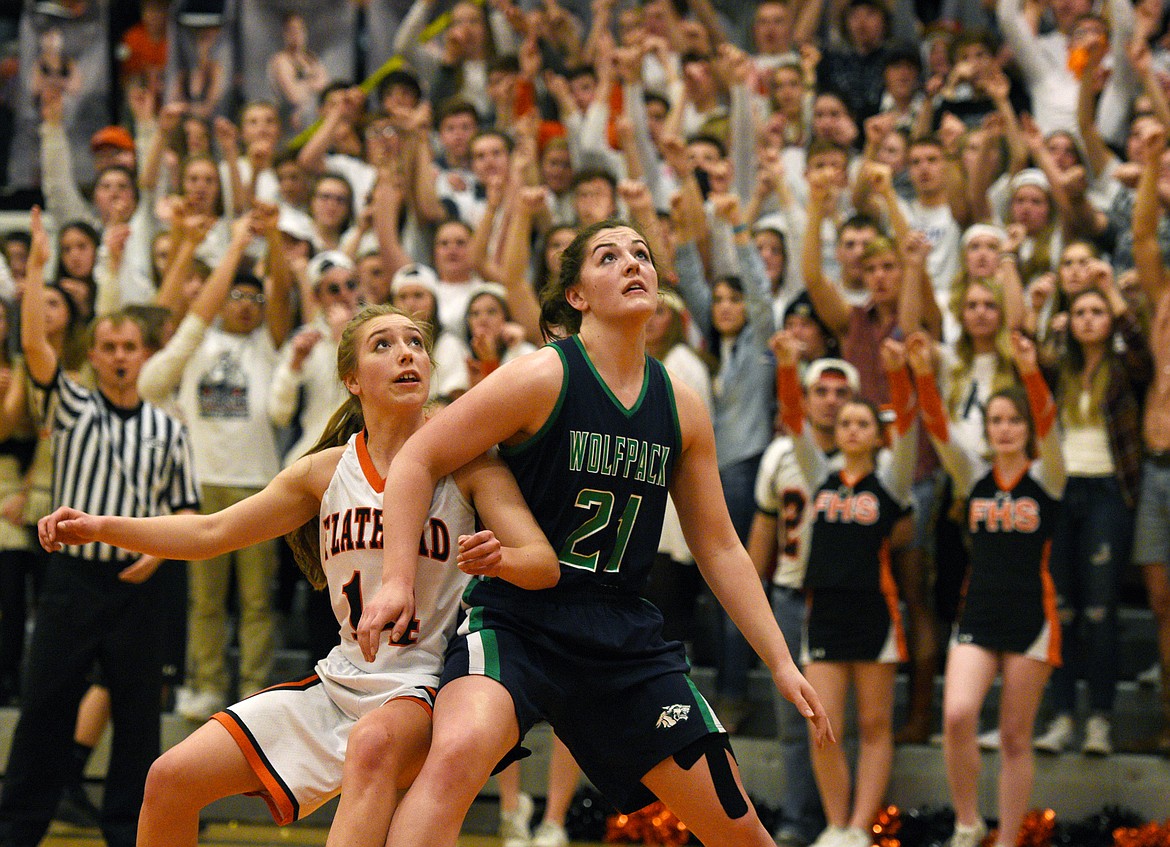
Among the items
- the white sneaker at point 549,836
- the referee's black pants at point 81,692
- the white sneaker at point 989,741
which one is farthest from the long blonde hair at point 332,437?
the white sneaker at point 989,741

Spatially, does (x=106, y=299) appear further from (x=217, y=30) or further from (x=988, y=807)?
(x=988, y=807)

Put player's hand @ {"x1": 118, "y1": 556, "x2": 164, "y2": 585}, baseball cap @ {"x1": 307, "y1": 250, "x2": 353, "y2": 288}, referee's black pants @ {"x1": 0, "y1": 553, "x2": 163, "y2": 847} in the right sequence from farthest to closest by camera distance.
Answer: baseball cap @ {"x1": 307, "y1": 250, "x2": 353, "y2": 288} < referee's black pants @ {"x1": 0, "y1": 553, "x2": 163, "y2": 847} < player's hand @ {"x1": 118, "y1": 556, "x2": 164, "y2": 585}

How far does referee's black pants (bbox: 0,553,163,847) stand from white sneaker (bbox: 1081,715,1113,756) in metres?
3.84

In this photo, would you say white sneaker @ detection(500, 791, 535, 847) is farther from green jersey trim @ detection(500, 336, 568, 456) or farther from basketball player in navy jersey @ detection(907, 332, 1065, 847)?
green jersey trim @ detection(500, 336, 568, 456)

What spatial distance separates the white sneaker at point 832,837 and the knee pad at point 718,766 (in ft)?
9.05

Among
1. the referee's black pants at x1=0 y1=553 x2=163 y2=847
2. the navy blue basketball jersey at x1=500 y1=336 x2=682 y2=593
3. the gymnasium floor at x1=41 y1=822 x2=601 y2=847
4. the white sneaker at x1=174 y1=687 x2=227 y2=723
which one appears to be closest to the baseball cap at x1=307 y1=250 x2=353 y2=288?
the white sneaker at x1=174 y1=687 x2=227 y2=723

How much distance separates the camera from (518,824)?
6348 mm

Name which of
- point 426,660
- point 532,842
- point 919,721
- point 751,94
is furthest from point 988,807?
point 751,94

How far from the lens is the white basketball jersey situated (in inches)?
145

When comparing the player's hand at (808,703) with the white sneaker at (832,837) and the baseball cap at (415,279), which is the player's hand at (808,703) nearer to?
the white sneaker at (832,837)

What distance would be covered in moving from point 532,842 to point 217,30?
6.68 metres

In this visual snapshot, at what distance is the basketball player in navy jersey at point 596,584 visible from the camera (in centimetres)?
348

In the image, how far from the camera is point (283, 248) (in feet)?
25.3

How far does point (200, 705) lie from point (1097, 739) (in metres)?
4.06
